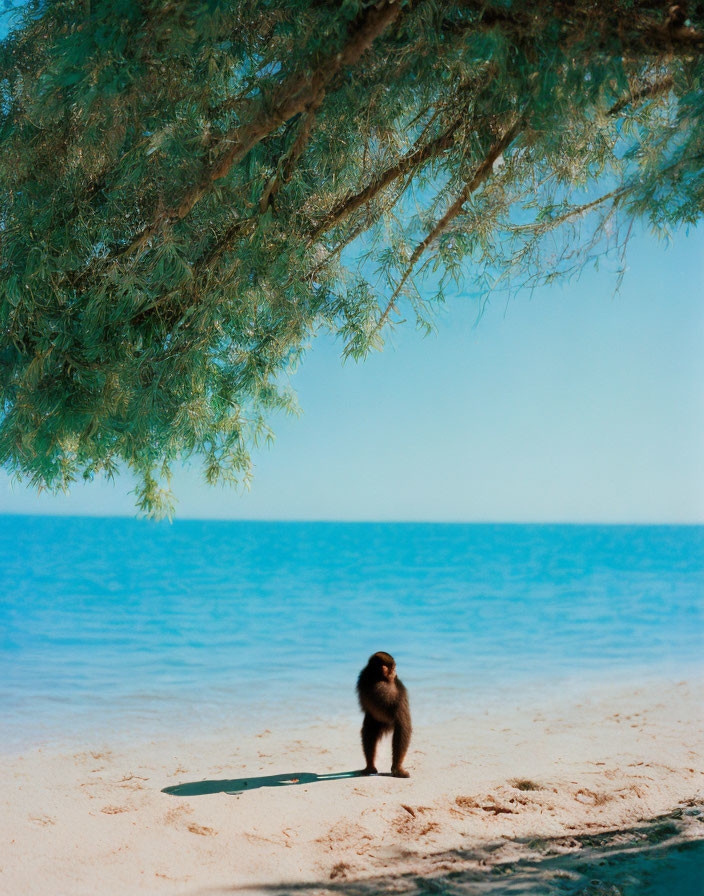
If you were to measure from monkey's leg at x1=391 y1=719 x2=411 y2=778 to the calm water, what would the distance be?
1824 millimetres

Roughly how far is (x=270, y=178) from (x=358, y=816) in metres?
2.56

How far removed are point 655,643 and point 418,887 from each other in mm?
7677

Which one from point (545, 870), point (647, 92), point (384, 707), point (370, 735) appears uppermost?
point (647, 92)

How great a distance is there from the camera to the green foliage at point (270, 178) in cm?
209

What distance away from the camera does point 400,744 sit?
3533mm

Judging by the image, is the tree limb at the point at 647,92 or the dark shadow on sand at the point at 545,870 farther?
the tree limb at the point at 647,92

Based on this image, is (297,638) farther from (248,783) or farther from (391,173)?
(391,173)

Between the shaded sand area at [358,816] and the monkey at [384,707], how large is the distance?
0.50 feet

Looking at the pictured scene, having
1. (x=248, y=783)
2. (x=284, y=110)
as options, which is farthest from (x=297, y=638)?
(x=284, y=110)

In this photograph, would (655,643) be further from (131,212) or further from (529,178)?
(131,212)

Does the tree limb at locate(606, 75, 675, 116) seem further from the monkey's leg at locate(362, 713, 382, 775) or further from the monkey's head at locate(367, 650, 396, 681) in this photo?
the monkey's leg at locate(362, 713, 382, 775)

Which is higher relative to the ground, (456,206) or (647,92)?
(647,92)

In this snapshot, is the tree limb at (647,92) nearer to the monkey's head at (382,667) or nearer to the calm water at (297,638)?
the monkey's head at (382,667)

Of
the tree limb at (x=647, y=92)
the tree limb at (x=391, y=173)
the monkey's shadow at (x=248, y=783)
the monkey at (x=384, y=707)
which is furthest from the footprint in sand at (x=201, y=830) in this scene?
the tree limb at (x=647, y=92)
